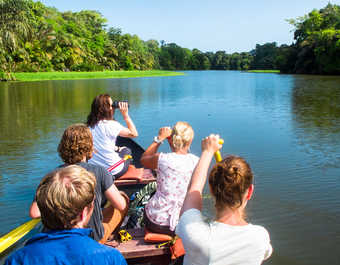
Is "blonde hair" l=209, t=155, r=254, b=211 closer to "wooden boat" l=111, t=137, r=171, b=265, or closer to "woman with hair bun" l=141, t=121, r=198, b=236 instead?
"woman with hair bun" l=141, t=121, r=198, b=236

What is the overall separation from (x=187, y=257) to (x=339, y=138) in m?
8.42

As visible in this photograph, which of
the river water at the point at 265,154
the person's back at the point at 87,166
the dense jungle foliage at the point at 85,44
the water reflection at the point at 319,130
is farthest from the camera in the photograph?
the dense jungle foliage at the point at 85,44

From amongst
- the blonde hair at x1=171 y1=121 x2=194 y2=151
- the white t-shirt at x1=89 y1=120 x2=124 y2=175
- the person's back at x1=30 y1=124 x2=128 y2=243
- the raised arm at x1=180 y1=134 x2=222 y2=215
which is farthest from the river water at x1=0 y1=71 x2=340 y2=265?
the raised arm at x1=180 y1=134 x2=222 y2=215

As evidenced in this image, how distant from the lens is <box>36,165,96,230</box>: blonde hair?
4.91 ft

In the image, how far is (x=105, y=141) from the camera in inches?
172

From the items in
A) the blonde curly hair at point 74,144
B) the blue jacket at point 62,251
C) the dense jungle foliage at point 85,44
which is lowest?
the blue jacket at point 62,251

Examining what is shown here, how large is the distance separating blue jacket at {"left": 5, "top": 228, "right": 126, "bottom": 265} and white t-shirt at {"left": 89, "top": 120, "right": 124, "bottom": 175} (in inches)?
114

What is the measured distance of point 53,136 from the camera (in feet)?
31.0

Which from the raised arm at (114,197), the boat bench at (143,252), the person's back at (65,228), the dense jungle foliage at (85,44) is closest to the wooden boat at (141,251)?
the boat bench at (143,252)

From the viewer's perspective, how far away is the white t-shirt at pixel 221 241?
5.64 feet

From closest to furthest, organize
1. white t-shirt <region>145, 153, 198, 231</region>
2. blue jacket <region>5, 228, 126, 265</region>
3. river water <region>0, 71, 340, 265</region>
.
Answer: blue jacket <region>5, 228, 126, 265</region>
white t-shirt <region>145, 153, 198, 231</region>
river water <region>0, 71, 340, 265</region>

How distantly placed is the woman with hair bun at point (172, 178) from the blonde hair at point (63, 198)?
1.23 meters

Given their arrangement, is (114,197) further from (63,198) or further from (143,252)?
(63,198)

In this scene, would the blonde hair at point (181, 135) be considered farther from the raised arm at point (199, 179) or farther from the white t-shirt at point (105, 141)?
the white t-shirt at point (105, 141)
